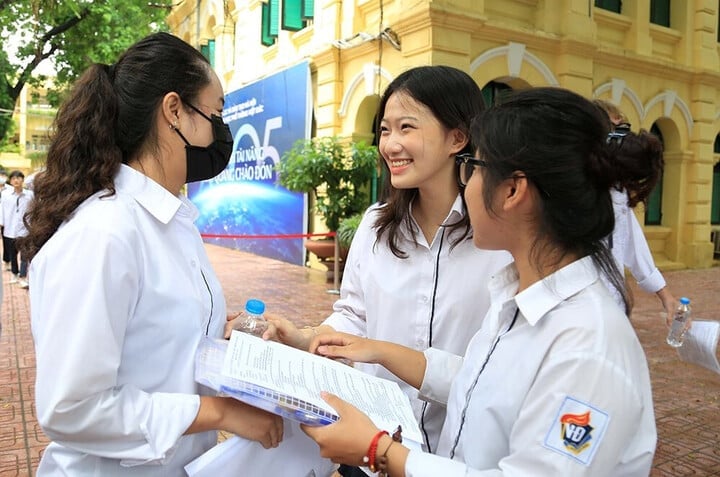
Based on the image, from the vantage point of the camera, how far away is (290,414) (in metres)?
1.24

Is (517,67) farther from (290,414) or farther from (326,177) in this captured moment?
(290,414)

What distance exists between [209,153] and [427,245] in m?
0.72

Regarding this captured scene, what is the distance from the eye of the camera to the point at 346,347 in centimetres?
173

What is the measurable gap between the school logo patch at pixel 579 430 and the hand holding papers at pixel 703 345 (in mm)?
1697

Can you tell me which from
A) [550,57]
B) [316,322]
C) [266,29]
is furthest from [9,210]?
[550,57]

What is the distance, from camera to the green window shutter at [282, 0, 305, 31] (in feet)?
35.6

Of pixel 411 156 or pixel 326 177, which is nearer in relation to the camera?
pixel 411 156

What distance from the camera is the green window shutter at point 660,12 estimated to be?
1173 centimetres

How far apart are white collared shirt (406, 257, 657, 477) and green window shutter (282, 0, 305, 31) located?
10.5 meters

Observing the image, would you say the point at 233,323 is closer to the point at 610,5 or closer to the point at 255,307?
the point at 255,307

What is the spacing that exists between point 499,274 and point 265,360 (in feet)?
1.94

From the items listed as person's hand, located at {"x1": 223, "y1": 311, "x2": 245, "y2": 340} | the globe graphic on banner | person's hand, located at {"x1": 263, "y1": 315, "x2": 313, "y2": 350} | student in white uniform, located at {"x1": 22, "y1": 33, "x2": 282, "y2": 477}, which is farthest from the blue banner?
student in white uniform, located at {"x1": 22, "y1": 33, "x2": 282, "y2": 477}

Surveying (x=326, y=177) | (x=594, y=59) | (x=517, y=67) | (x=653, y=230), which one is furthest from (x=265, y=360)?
(x=653, y=230)

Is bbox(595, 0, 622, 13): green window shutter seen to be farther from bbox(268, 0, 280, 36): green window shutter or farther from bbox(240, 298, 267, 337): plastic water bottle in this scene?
bbox(240, 298, 267, 337): plastic water bottle
